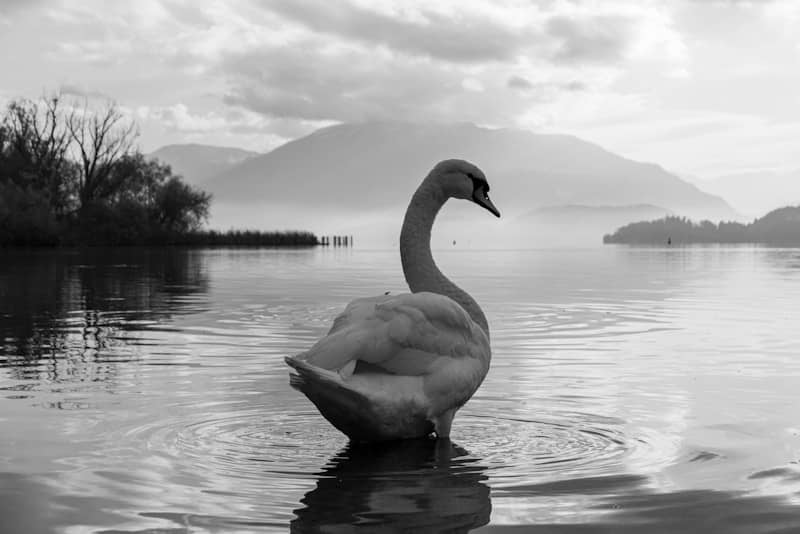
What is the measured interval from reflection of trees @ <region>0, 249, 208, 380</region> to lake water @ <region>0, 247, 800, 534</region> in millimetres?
127

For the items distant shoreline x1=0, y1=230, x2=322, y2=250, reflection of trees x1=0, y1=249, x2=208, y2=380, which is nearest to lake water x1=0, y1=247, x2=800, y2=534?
reflection of trees x1=0, y1=249, x2=208, y2=380

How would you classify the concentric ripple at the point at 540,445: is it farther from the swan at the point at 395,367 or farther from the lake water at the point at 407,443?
the swan at the point at 395,367

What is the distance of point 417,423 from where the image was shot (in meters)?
7.21

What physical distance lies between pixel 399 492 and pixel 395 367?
1104 millimetres

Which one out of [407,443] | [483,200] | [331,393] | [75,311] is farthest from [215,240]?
[331,393]

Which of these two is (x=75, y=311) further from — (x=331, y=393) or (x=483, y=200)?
(x=331, y=393)

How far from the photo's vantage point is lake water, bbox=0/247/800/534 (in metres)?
5.59

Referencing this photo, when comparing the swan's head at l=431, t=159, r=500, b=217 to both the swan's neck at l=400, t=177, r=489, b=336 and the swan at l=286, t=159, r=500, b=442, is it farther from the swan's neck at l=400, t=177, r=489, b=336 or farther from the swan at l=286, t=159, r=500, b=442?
the swan at l=286, t=159, r=500, b=442

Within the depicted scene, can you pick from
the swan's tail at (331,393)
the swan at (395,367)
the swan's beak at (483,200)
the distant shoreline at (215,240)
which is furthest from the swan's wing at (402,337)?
the distant shoreline at (215,240)

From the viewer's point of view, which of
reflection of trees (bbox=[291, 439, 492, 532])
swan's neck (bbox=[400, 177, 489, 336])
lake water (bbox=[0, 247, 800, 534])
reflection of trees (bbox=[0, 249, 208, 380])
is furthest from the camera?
reflection of trees (bbox=[0, 249, 208, 380])

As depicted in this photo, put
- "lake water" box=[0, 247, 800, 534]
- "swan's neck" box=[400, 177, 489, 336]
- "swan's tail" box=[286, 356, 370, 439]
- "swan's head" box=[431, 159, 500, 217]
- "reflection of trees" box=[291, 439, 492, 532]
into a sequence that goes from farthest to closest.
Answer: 1. "swan's head" box=[431, 159, 500, 217]
2. "swan's neck" box=[400, 177, 489, 336]
3. "swan's tail" box=[286, 356, 370, 439]
4. "lake water" box=[0, 247, 800, 534]
5. "reflection of trees" box=[291, 439, 492, 532]

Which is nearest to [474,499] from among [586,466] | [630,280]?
[586,466]

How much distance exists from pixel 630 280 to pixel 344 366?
30630 millimetres

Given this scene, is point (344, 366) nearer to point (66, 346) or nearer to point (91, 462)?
point (91, 462)
